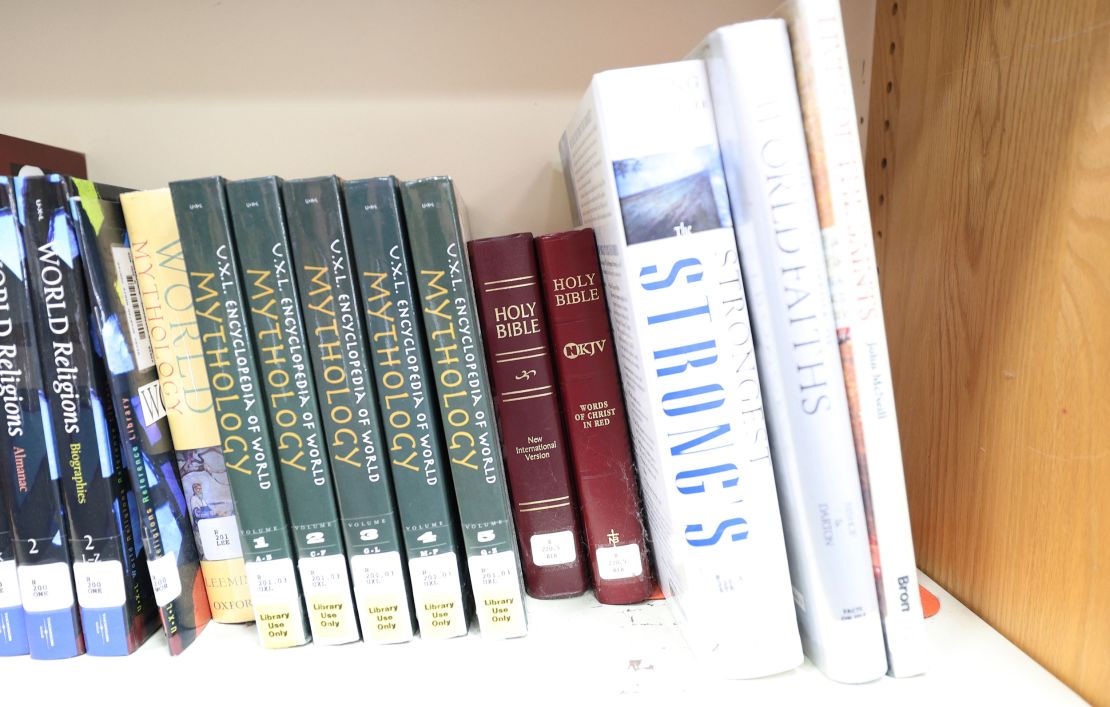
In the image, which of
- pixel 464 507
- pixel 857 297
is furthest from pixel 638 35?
pixel 464 507

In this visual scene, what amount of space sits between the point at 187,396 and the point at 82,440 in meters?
0.09

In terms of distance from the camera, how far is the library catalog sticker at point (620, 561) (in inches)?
23.4

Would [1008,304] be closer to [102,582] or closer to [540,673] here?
[540,673]

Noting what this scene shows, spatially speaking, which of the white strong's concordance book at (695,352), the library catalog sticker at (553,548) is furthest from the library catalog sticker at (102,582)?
the white strong's concordance book at (695,352)

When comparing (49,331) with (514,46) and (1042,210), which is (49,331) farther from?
(1042,210)

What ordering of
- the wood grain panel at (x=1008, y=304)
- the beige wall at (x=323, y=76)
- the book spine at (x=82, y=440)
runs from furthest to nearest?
the beige wall at (x=323, y=76), the book spine at (x=82, y=440), the wood grain panel at (x=1008, y=304)

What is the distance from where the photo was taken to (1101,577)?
42 cm

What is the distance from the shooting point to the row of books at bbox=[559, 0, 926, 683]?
443 mm

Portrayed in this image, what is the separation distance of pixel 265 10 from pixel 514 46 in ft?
0.86

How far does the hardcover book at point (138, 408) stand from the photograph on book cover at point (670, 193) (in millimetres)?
421

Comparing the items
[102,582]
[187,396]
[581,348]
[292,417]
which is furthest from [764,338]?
[102,582]

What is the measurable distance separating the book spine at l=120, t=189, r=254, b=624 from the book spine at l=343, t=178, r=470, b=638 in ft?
0.51

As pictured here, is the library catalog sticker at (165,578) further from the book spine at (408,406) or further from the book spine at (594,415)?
the book spine at (594,415)

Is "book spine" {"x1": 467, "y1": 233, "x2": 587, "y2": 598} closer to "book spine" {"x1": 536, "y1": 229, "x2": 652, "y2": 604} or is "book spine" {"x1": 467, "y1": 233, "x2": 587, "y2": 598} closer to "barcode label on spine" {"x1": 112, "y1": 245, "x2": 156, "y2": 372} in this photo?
"book spine" {"x1": 536, "y1": 229, "x2": 652, "y2": 604}
